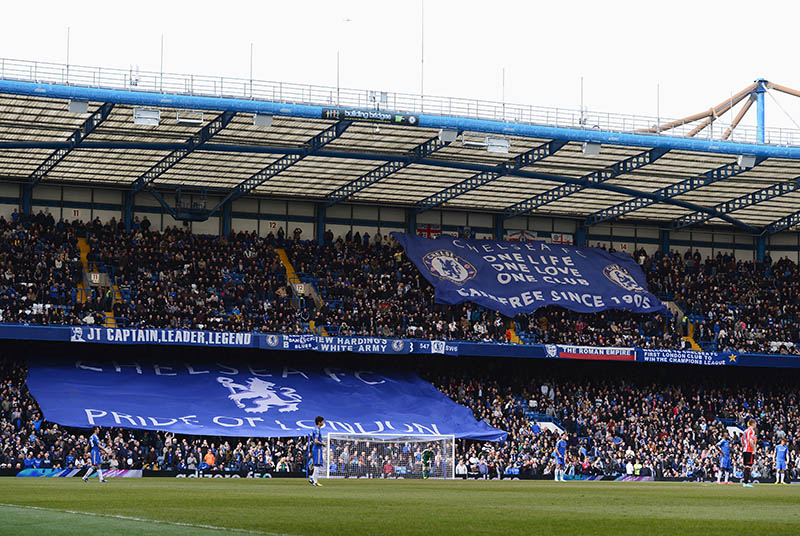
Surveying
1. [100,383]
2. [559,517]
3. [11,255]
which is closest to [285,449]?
[100,383]

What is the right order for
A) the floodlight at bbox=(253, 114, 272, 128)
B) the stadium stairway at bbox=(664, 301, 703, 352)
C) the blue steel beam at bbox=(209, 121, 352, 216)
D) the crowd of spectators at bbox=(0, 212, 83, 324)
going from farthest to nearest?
the stadium stairway at bbox=(664, 301, 703, 352) → the blue steel beam at bbox=(209, 121, 352, 216) → the crowd of spectators at bbox=(0, 212, 83, 324) → the floodlight at bbox=(253, 114, 272, 128)

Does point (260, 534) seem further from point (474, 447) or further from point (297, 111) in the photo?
point (474, 447)

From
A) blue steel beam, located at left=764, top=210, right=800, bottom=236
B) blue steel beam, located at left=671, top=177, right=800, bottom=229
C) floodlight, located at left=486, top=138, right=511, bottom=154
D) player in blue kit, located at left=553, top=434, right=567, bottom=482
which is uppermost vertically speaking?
floodlight, located at left=486, top=138, right=511, bottom=154

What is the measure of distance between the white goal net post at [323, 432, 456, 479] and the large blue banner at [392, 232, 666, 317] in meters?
13.6

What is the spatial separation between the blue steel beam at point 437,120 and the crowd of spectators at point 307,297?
33.5 feet

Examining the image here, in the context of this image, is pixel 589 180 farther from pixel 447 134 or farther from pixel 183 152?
pixel 183 152

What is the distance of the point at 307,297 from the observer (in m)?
57.1

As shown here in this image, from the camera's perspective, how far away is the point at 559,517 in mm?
16578

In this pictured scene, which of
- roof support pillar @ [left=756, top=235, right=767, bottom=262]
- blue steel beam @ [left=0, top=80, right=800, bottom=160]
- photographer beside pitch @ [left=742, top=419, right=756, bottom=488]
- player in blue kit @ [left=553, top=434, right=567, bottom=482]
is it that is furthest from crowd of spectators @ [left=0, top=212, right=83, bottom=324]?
roof support pillar @ [left=756, top=235, right=767, bottom=262]

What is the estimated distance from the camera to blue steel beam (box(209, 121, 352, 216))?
49719mm

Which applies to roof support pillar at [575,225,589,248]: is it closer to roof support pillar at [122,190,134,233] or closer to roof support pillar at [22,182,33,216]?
roof support pillar at [122,190,134,233]

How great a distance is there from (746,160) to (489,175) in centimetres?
1195

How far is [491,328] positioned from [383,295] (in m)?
5.56

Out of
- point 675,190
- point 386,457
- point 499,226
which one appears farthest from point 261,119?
point 675,190
